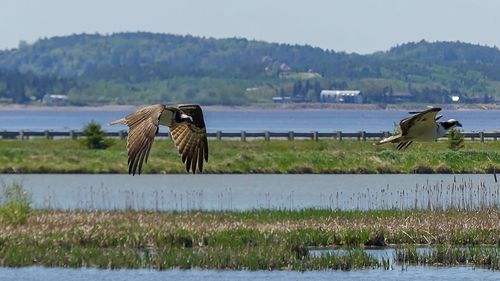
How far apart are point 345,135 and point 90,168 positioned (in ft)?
57.5

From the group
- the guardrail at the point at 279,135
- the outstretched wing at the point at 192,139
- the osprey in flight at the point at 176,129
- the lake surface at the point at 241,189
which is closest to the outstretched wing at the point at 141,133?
the osprey in flight at the point at 176,129

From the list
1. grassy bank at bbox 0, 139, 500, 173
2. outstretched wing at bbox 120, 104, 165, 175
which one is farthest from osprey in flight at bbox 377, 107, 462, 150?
grassy bank at bbox 0, 139, 500, 173

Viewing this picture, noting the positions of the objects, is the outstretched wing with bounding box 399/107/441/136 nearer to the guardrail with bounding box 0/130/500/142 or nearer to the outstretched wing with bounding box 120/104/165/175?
the outstretched wing with bounding box 120/104/165/175

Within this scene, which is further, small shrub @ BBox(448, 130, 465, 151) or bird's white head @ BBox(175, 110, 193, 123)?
small shrub @ BBox(448, 130, 465, 151)

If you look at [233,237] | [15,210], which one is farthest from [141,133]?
[15,210]

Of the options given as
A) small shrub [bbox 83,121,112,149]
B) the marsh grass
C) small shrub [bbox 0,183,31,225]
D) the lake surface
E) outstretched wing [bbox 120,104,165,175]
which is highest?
outstretched wing [bbox 120,104,165,175]

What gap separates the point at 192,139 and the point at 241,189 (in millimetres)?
39989

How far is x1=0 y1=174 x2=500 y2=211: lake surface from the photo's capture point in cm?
5209

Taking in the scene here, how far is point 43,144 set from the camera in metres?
76.1

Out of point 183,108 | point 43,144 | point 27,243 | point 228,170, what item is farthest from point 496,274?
point 43,144

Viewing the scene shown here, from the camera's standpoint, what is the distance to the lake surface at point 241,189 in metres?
52.1

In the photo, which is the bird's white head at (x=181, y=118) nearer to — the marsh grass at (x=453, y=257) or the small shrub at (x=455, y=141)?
the marsh grass at (x=453, y=257)

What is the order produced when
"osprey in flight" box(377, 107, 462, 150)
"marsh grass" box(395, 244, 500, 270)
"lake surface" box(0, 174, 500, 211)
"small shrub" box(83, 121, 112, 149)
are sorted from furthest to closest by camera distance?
"small shrub" box(83, 121, 112, 149) → "lake surface" box(0, 174, 500, 211) → "marsh grass" box(395, 244, 500, 270) → "osprey in flight" box(377, 107, 462, 150)

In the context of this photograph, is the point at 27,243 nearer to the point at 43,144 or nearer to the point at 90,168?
the point at 90,168
